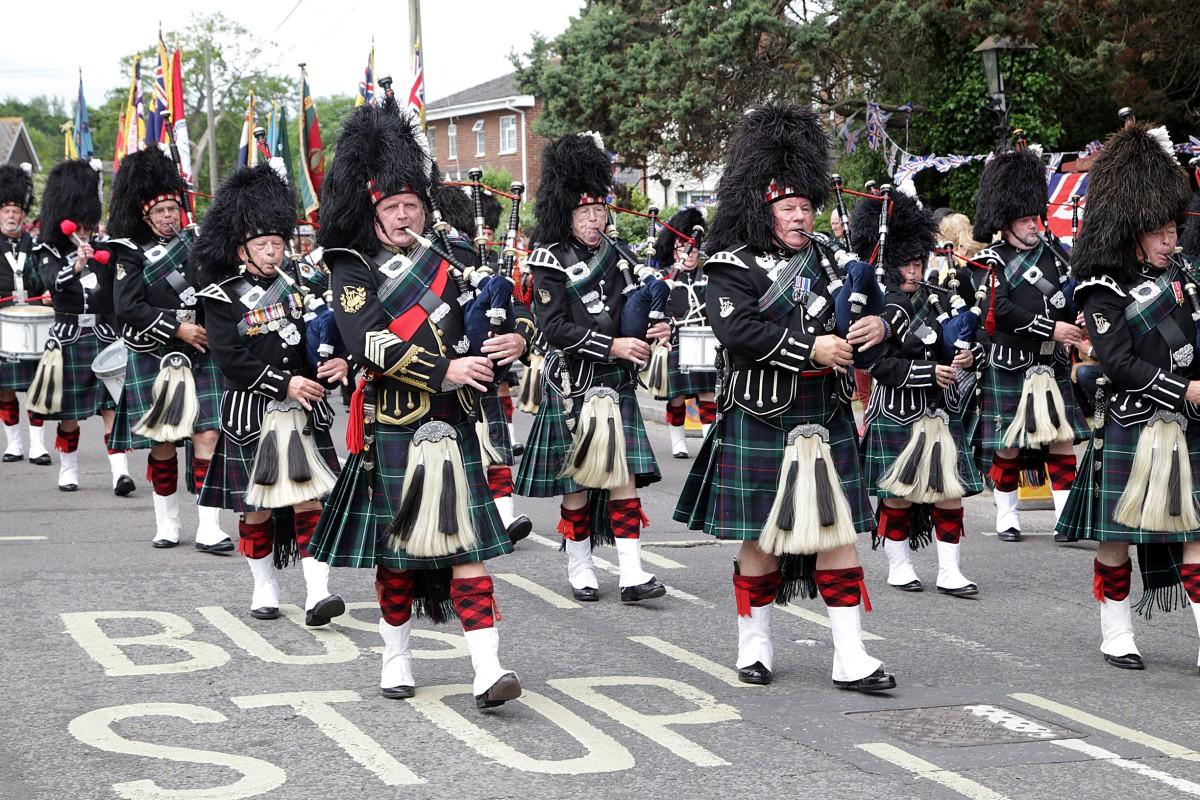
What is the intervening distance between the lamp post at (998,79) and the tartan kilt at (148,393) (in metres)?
4.71

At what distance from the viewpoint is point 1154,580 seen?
6.11 metres

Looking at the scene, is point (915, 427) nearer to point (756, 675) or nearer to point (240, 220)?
point (756, 675)

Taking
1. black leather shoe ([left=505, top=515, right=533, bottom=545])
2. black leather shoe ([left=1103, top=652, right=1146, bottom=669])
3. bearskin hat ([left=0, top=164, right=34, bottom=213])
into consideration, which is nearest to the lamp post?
black leather shoe ([left=505, top=515, right=533, bottom=545])

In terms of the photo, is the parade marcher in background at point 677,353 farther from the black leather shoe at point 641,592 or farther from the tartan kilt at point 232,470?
the tartan kilt at point 232,470

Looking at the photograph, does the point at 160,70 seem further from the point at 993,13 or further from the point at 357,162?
the point at 993,13

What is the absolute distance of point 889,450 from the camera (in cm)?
753

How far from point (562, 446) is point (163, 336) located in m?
2.43

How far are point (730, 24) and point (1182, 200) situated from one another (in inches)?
582

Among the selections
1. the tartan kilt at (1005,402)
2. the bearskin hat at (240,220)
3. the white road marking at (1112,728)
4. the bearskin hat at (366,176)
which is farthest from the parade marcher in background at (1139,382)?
the bearskin hat at (240,220)

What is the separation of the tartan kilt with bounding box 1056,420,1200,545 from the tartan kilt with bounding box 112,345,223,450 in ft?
14.7

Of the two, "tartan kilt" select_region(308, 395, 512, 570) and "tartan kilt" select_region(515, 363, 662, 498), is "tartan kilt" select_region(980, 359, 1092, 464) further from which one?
"tartan kilt" select_region(308, 395, 512, 570)

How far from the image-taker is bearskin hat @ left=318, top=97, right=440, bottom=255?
5.38m

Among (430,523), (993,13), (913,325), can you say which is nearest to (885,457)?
(913,325)

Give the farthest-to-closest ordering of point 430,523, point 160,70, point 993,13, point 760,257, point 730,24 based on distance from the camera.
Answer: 1. point 730,24
2. point 993,13
3. point 160,70
4. point 760,257
5. point 430,523
